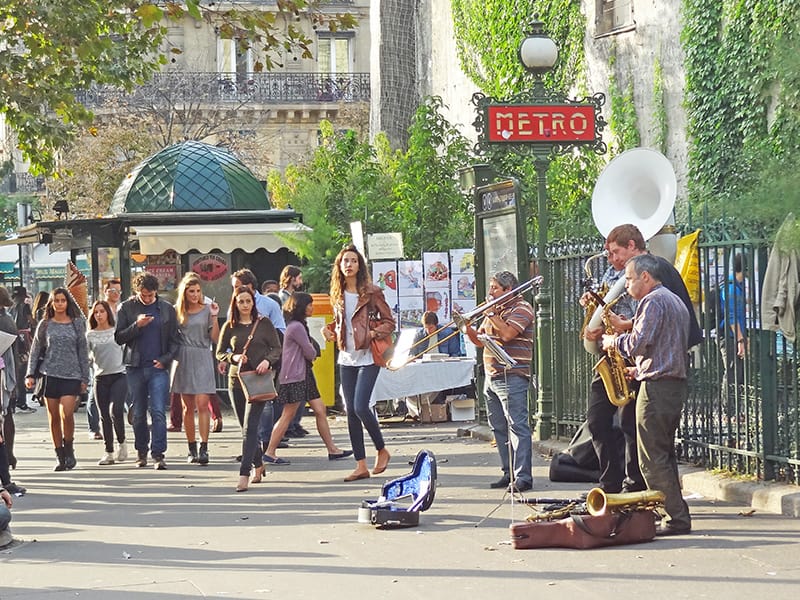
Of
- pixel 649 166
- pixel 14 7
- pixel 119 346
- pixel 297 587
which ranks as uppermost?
pixel 14 7

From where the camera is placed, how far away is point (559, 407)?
45.2ft

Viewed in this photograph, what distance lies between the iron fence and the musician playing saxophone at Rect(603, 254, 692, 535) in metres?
1.23

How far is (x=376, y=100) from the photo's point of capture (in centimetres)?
3306

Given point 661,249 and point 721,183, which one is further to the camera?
point 721,183

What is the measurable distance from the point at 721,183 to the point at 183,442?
8.48 metres

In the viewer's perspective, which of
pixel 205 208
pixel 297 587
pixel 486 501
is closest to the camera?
pixel 297 587

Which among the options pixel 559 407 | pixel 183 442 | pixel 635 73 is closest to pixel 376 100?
pixel 635 73

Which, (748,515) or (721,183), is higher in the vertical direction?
(721,183)

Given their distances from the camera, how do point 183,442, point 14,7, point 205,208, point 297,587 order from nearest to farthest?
point 297,587 → point 14,7 → point 183,442 → point 205,208

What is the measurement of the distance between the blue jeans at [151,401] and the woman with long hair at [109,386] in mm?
501

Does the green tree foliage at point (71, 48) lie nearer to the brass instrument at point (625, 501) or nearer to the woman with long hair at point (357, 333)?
the woman with long hair at point (357, 333)

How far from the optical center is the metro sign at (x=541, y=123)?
1409 centimetres

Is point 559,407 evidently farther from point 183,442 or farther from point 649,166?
point 183,442

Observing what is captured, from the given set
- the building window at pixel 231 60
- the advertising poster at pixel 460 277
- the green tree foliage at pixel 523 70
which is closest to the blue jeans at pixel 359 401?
the advertising poster at pixel 460 277
